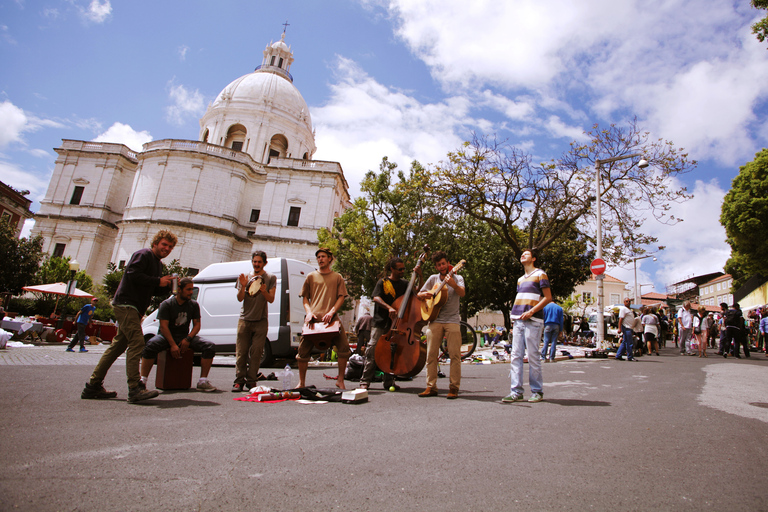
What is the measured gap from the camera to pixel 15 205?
A: 147 ft

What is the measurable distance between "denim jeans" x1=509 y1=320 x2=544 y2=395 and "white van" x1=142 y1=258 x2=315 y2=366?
5529 mm

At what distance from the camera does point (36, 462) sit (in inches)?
96.7

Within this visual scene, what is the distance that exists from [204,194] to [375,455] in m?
41.3

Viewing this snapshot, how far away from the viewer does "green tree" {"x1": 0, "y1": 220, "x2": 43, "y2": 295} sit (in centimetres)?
2766

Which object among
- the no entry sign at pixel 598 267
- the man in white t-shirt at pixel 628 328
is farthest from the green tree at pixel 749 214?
the man in white t-shirt at pixel 628 328

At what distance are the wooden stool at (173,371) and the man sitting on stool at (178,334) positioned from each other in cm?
10

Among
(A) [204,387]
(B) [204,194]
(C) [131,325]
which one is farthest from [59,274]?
(C) [131,325]

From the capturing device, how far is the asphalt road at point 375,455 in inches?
84.7

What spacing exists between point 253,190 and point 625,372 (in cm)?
3957

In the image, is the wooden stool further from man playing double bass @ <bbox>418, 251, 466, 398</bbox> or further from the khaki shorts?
man playing double bass @ <bbox>418, 251, 466, 398</bbox>

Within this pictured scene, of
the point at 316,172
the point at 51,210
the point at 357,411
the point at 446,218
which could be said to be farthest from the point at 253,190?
the point at 357,411

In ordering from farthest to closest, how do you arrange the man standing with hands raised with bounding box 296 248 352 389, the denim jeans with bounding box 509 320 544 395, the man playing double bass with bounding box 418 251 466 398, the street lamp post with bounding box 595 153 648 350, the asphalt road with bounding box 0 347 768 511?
the street lamp post with bounding box 595 153 648 350, the man standing with hands raised with bounding box 296 248 352 389, the man playing double bass with bounding box 418 251 466 398, the denim jeans with bounding box 509 320 544 395, the asphalt road with bounding box 0 347 768 511

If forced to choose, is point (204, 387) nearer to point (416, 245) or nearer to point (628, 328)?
point (628, 328)

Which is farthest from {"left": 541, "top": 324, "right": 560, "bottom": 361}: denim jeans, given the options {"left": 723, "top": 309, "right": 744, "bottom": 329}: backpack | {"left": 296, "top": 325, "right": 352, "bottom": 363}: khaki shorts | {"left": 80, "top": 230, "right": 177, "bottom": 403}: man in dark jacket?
{"left": 80, "top": 230, "right": 177, "bottom": 403}: man in dark jacket
